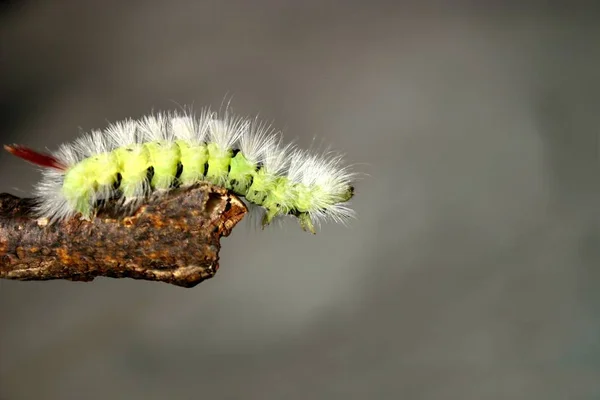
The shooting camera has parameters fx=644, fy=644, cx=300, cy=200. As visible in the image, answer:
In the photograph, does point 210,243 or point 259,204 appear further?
point 259,204

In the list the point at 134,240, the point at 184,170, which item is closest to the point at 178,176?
the point at 184,170

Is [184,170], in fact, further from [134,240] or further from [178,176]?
[134,240]

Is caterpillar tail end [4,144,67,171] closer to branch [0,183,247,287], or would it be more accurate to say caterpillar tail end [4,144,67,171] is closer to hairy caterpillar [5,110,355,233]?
hairy caterpillar [5,110,355,233]

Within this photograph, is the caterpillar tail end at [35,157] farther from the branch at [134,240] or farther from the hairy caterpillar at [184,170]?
the branch at [134,240]

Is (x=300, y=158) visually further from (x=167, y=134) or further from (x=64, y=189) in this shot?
(x=64, y=189)

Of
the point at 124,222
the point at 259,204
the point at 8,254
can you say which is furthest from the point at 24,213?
Answer: the point at 259,204

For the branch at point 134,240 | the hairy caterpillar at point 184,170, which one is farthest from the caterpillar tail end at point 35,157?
the branch at point 134,240
